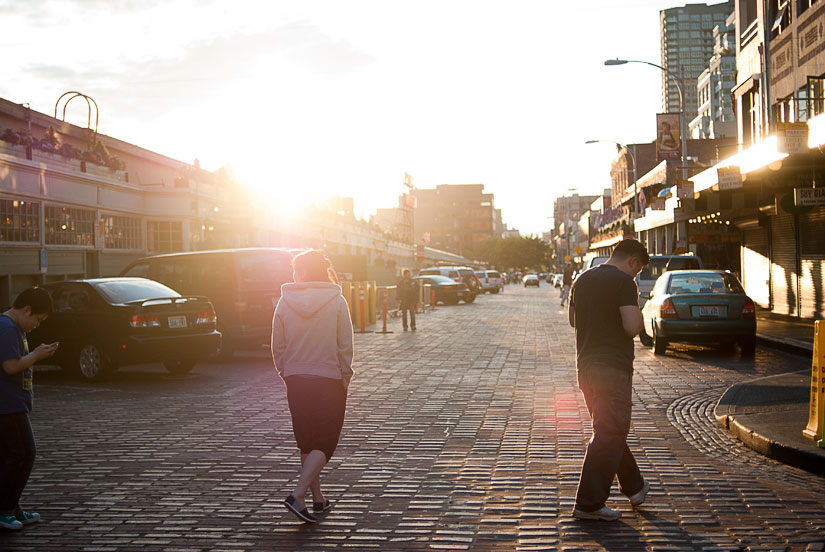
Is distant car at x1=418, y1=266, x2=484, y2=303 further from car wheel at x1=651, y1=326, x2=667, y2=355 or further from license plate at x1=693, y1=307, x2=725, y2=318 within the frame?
license plate at x1=693, y1=307, x2=725, y2=318

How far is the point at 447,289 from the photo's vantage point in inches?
1641

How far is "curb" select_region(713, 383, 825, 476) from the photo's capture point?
6528mm

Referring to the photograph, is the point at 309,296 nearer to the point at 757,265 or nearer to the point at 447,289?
the point at 757,265

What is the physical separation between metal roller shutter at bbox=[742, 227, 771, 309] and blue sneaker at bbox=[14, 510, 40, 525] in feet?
84.9

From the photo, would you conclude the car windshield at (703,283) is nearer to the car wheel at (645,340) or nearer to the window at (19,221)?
the car wheel at (645,340)

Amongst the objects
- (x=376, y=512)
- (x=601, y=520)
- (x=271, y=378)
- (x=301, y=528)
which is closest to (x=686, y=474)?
(x=601, y=520)

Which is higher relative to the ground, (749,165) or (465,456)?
(749,165)

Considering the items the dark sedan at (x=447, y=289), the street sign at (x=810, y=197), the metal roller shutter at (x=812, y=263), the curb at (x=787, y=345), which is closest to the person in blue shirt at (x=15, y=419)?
the curb at (x=787, y=345)

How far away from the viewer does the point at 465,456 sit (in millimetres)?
7133

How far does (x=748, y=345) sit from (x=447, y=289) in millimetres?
26389

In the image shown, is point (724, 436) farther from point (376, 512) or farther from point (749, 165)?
point (749, 165)

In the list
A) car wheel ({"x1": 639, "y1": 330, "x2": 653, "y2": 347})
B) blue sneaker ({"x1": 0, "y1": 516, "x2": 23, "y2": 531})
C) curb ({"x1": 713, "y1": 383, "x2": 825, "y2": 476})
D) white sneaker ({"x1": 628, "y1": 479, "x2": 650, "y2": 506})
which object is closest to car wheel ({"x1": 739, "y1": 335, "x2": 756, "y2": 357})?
car wheel ({"x1": 639, "y1": 330, "x2": 653, "y2": 347})

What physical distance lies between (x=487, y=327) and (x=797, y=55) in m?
11.1

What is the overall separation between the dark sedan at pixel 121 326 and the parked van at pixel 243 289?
1.54m
